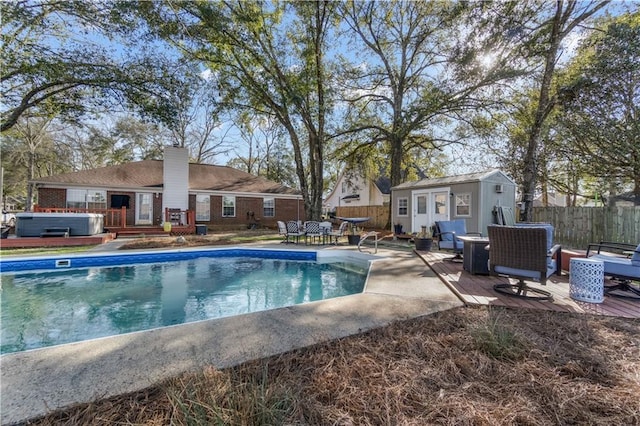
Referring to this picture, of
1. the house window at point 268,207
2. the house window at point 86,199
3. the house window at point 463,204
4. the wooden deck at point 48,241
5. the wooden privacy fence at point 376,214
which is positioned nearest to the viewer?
the wooden deck at point 48,241

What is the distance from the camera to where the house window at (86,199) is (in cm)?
1420

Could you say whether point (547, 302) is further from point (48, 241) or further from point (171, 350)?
point (48, 241)

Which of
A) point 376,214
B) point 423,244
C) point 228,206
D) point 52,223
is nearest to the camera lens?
point 423,244

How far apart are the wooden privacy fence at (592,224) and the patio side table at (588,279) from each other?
7575mm

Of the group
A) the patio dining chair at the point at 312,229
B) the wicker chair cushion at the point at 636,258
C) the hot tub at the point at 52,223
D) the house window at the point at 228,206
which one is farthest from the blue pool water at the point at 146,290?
the house window at the point at 228,206

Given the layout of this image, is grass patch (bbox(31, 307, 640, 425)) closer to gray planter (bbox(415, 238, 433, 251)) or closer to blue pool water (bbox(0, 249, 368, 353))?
blue pool water (bbox(0, 249, 368, 353))

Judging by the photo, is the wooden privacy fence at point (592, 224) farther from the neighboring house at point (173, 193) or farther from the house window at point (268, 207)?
the house window at point (268, 207)

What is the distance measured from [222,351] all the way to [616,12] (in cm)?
1725

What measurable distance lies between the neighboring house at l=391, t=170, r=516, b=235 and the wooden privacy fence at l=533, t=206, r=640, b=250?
1.69 m

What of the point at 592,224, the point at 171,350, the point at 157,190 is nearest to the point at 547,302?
the point at 171,350

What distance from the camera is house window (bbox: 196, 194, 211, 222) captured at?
1736 centimetres

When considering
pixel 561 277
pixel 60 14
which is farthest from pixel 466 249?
pixel 60 14

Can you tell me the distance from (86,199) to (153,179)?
338 centimetres

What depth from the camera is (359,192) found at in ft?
89.5
